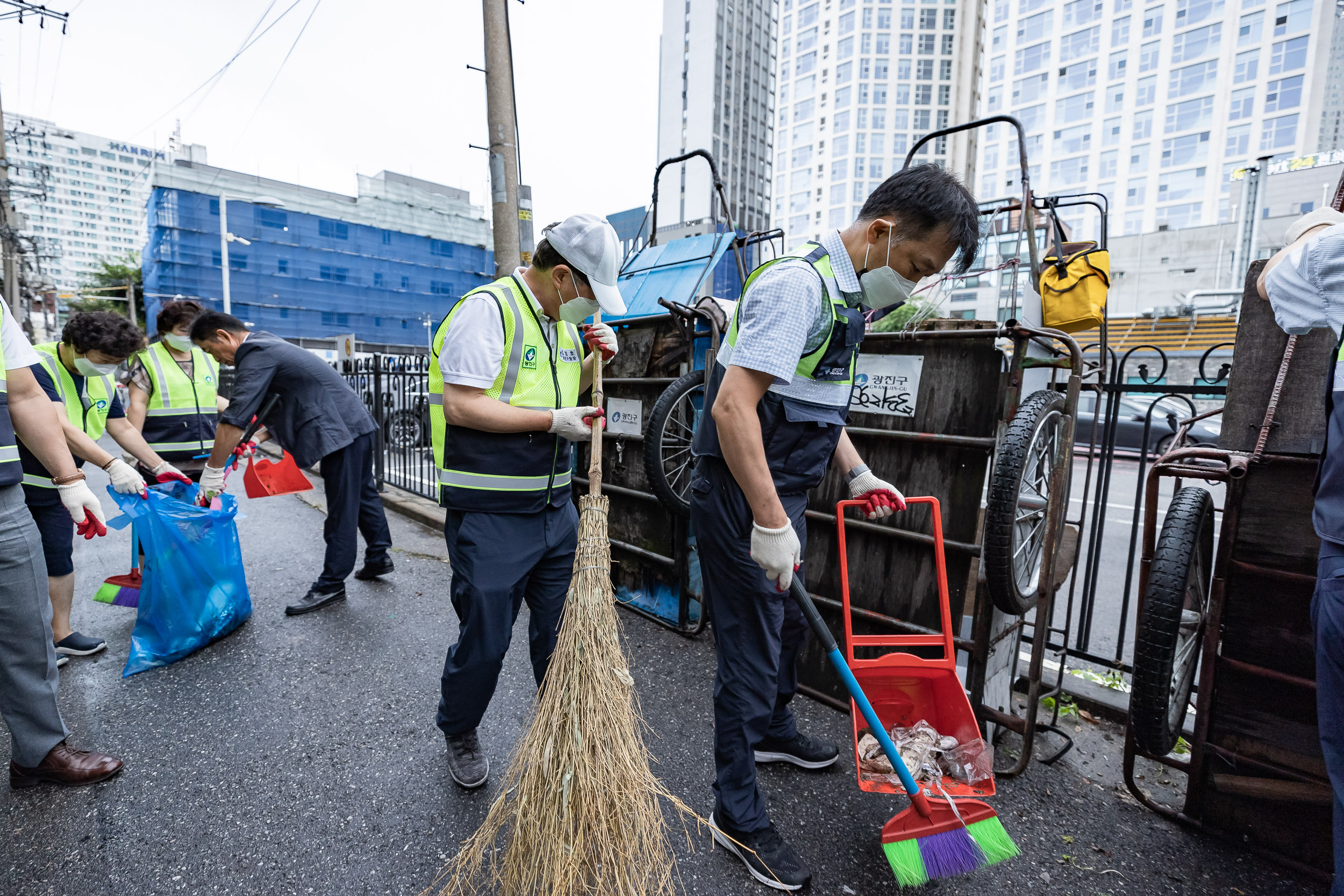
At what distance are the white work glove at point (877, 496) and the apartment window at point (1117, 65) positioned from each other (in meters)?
70.5

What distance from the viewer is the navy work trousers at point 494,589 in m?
2.06

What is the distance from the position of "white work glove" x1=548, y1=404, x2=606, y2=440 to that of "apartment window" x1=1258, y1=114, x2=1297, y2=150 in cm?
5325

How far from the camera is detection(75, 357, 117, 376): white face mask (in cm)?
318

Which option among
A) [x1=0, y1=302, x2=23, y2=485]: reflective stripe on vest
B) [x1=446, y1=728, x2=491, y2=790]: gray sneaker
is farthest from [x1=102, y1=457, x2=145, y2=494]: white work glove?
[x1=446, y1=728, x2=491, y2=790]: gray sneaker

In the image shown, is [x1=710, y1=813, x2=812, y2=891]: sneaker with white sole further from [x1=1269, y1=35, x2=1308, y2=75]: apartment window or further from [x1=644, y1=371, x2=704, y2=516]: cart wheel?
[x1=1269, y1=35, x2=1308, y2=75]: apartment window

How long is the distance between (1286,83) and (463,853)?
67545 millimetres

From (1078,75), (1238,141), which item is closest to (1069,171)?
(1078,75)

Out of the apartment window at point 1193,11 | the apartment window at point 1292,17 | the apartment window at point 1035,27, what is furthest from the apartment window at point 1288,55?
the apartment window at point 1035,27

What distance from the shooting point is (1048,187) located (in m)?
57.2

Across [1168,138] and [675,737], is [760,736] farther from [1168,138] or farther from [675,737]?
[1168,138]

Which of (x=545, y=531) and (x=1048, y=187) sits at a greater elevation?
(x=1048, y=187)

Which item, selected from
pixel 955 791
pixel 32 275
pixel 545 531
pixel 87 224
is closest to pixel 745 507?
pixel 545 531

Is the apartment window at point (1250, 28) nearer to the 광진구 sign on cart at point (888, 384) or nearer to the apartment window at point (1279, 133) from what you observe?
the apartment window at point (1279, 133)

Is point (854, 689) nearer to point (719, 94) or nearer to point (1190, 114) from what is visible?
point (1190, 114)
